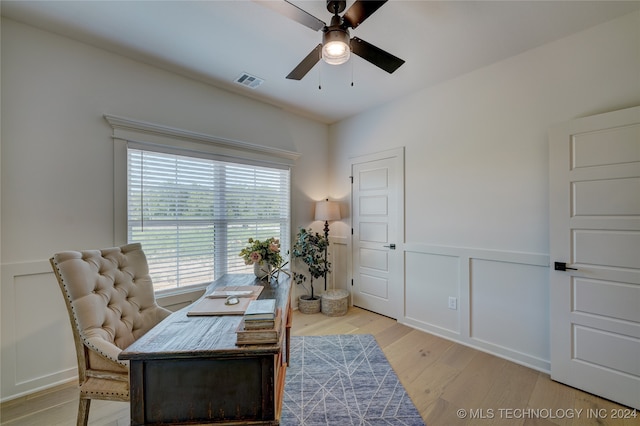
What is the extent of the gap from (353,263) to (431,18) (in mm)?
2832

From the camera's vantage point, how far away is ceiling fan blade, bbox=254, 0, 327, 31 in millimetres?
1277

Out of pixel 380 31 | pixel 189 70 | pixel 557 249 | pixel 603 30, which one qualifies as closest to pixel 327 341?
pixel 557 249

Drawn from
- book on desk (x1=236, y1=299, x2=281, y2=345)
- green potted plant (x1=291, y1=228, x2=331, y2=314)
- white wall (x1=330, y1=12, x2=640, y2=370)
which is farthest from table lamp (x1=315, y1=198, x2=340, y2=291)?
book on desk (x1=236, y1=299, x2=281, y2=345)

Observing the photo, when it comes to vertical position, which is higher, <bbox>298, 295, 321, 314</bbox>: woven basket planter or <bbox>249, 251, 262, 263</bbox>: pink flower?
<bbox>249, 251, 262, 263</bbox>: pink flower

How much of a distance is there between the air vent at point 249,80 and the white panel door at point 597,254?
106 inches

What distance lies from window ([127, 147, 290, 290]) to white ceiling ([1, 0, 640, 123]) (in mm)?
917

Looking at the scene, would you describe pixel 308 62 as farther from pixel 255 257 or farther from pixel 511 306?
pixel 511 306

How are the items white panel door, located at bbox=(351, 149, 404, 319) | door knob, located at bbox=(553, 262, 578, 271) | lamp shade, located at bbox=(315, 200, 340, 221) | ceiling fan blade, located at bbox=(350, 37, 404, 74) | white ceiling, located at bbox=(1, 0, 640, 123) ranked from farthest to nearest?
lamp shade, located at bbox=(315, 200, 340, 221) → white panel door, located at bbox=(351, 149, 404, 319) → door knob, located at bbox=(553, 262, 578, 271) → white ceiling, located at bbox=(1, 0, 640, 123) → ceiling fan blade, located at bbox=(350, 37, 404, 74)

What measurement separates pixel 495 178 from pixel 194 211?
300cm

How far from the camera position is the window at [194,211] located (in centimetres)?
241

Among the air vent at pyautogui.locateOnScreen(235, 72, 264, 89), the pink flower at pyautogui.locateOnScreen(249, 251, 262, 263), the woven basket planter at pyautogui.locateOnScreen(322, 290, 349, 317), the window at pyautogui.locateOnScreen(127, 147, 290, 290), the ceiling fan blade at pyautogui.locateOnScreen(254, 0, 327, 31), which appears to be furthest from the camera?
the woven basket planter at pyautogui.locateOnScreen(322, 290, 349, 317)

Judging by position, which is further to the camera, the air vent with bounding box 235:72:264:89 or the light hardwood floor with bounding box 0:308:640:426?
the air vent with bounding box 235:72:264:89

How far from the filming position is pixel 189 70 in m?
2.53

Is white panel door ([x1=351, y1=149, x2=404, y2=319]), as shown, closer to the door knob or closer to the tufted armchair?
the door knob
